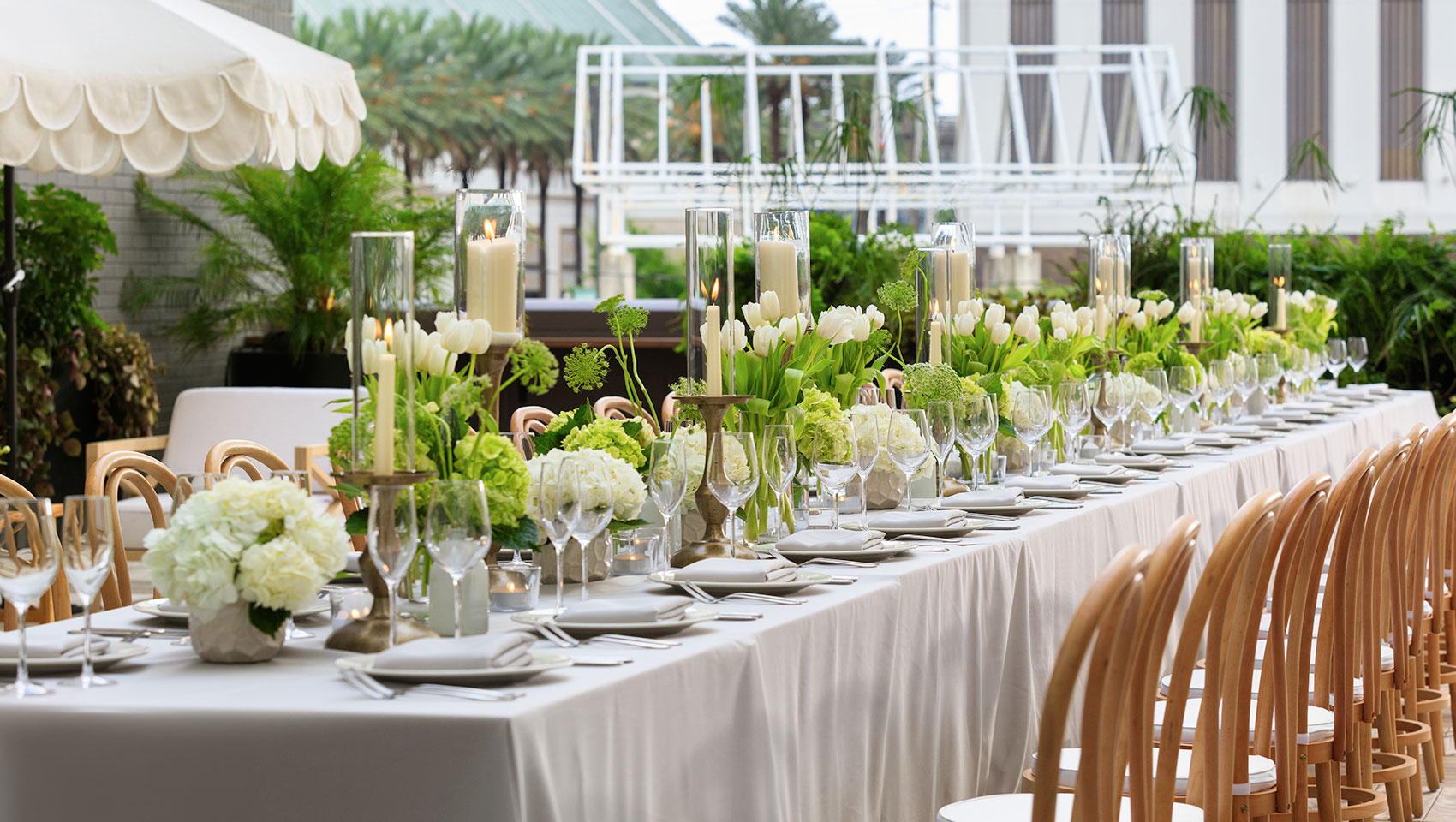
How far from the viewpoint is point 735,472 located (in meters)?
2.31

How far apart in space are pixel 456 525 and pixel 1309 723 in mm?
1722

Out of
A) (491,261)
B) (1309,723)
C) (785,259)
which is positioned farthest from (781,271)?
(1309,723)

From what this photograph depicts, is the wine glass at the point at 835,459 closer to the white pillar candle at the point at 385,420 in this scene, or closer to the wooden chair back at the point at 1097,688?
the wooden chair back at the point at 1097,688

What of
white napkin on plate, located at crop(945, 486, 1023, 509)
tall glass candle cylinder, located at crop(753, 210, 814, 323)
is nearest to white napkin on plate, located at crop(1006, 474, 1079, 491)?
white napkin on plate, located at crop(945, 486, 1023, 509)

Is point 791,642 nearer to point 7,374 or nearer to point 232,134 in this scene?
point 232,134

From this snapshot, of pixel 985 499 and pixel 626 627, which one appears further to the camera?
pixel 985 499

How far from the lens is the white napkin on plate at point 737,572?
2215 millimetres

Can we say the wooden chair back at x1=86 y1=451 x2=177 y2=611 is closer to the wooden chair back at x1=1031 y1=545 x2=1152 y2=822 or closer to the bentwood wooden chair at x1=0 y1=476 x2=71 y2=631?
the bentwood wooden chair at x1=0 y1=476 x2=71 y2=631

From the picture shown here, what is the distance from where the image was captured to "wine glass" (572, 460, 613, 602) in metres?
1.98

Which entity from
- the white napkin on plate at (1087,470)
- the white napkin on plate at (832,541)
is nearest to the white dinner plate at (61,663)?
the white napkin on plate at (832,541)

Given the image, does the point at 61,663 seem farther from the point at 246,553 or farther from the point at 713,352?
the point at 713,352

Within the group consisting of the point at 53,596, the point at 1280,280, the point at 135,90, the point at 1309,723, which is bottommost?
the point at 1309,723

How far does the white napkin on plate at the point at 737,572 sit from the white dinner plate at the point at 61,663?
29.5 inches

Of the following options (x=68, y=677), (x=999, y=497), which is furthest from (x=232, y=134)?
(x=68, y=677)
